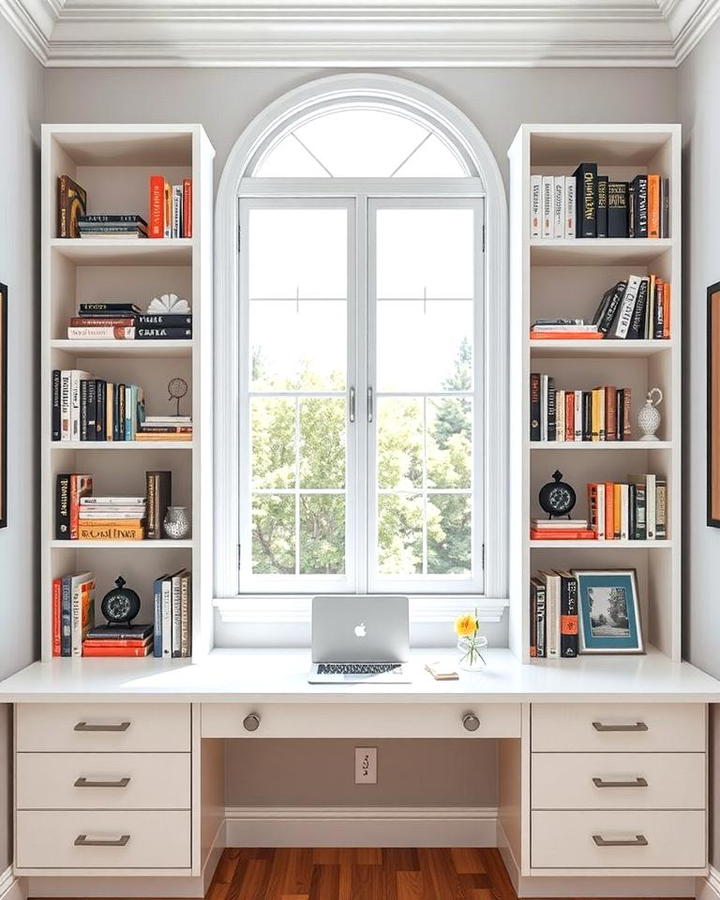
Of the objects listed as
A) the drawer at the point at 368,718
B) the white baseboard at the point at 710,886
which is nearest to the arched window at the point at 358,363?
the drawer at the point at 368,718

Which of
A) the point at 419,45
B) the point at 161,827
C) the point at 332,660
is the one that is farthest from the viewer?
the point at 419,45

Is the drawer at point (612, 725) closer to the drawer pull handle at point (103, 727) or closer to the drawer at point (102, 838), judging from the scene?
the drawer at point (102, 838)

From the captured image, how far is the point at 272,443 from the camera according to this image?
3074 mm

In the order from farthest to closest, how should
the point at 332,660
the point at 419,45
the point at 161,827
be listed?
the point at 419,45, the point at 332,660, the point at 161,827

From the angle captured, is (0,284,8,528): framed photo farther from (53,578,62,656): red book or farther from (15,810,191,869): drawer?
(15,810,191,869): drawer

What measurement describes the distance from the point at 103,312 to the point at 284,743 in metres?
1.60

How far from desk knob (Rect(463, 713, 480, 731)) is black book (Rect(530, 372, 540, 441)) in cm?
91

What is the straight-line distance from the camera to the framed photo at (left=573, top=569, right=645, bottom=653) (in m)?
2.83

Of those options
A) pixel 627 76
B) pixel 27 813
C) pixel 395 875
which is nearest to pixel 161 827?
pixel 27 813

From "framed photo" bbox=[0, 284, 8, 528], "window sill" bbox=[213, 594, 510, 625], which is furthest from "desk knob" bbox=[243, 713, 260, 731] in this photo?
"framed photo" bbox=[0, 284, 8, 528]

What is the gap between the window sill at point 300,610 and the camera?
2975 mm

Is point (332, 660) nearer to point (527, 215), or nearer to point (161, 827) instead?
point (161, 827)

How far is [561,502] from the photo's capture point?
113 inches

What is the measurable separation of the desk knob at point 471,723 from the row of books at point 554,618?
444 mm
